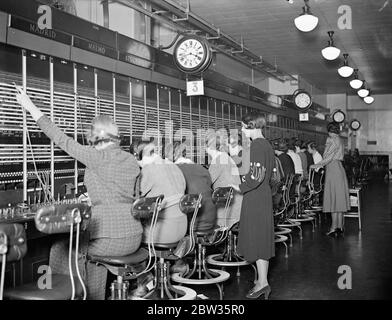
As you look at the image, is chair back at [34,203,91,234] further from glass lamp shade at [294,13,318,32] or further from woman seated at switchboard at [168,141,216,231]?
glass lamp shade at [294,13,318,32]

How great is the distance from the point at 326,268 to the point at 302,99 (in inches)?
348

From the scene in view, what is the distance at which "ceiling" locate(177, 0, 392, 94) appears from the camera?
8.07m

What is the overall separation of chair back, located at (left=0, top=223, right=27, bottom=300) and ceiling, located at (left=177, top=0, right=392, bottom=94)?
19.1 feet

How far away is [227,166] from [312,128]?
1259 cm

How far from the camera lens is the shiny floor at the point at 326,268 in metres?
4.74

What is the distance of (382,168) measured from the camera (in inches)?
862

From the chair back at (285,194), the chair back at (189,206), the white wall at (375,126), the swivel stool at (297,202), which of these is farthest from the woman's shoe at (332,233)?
the white wall at (375,126)

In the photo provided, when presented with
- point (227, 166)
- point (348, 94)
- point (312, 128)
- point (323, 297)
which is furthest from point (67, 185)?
point (348, 94)

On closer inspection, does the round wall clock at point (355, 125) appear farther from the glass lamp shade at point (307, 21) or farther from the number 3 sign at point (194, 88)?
the glass lamp shade at point (307, 21)

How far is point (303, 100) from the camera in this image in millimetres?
13844

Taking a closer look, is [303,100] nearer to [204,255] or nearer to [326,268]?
[326,268]

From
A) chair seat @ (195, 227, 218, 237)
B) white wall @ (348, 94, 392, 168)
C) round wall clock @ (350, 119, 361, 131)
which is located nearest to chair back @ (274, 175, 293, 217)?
chair seat @ (195, 227, 218, 237)

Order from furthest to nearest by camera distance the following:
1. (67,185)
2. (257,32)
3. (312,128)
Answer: (312,128) → (257,32) → (67,185)
